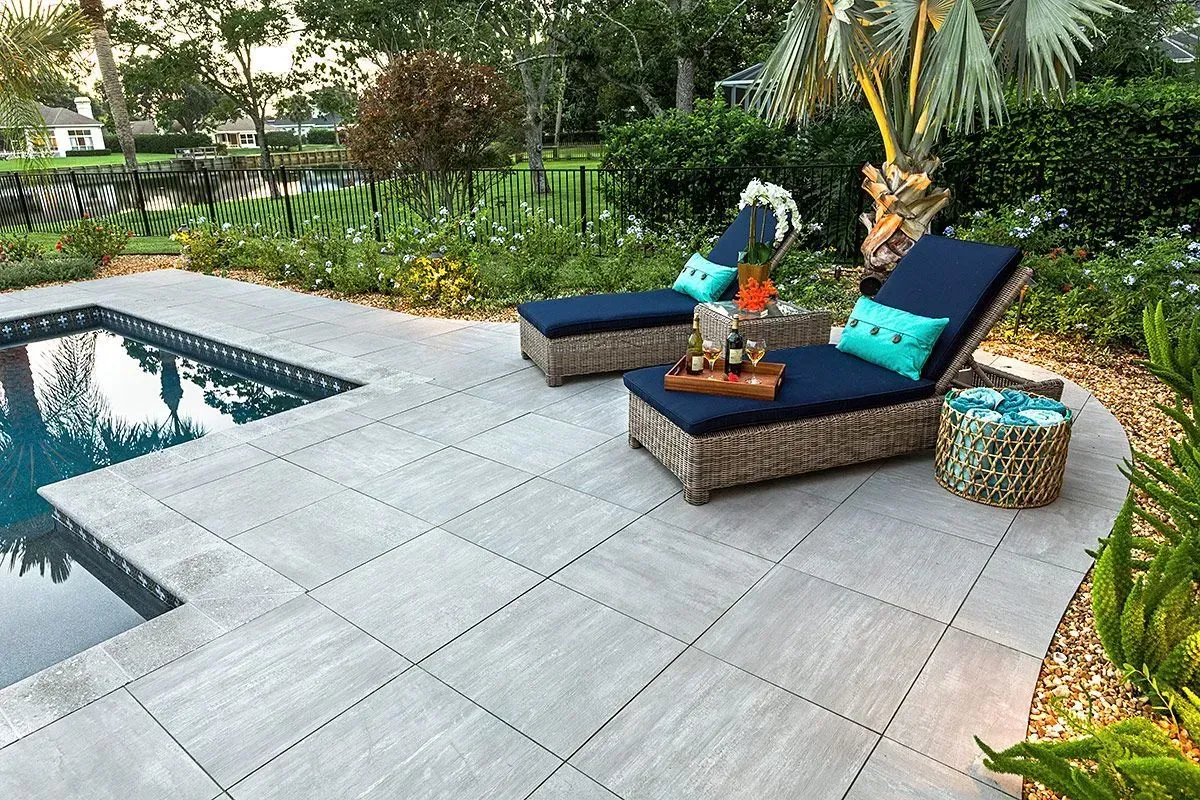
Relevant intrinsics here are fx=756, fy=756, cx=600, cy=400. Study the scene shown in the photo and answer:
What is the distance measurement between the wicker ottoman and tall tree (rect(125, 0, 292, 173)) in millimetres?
24234

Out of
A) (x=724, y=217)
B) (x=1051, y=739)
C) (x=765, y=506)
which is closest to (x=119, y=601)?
(x=765, y=506)

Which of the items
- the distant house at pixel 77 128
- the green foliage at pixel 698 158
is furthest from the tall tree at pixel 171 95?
the green foliage at pixel 698 158

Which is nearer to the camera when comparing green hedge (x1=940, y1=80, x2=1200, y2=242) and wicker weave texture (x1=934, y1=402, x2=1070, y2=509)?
wicker weave texture (x1=934, y1=402, x2=1070, y2=509)

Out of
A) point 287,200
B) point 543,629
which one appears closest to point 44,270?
point 287,200

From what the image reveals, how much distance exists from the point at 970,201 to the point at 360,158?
8.42 metres

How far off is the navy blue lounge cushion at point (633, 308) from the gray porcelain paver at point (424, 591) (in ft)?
7.07

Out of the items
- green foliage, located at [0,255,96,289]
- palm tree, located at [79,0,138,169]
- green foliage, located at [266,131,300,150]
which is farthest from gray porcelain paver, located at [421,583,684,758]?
green foliage, located at [266,131,300,150]

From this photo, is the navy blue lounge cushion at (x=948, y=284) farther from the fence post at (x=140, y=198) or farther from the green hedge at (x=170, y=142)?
the green hedge at (x=170, y=142)

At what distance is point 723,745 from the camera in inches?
82.8

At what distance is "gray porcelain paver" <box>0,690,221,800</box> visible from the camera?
1.99 m

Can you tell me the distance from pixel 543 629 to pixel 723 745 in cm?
75

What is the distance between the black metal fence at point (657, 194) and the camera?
21.5 feet

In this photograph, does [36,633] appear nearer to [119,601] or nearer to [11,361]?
[119,601]

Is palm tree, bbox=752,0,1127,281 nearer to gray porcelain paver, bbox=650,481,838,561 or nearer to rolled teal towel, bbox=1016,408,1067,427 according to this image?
rolled teal towel, bbox=1016,408,1067,427
